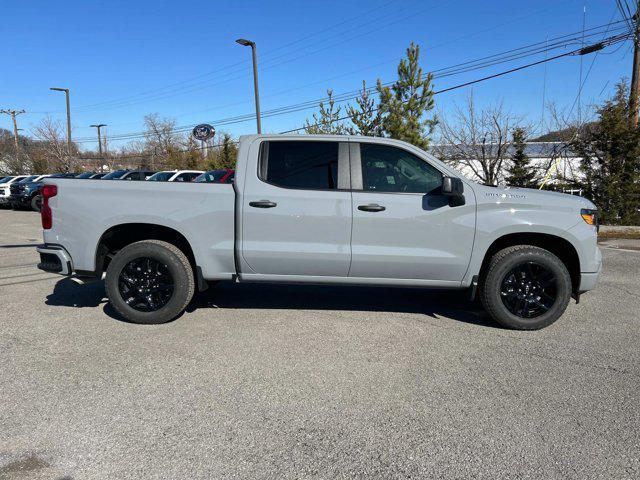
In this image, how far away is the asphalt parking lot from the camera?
246cm

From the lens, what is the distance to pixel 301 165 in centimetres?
456

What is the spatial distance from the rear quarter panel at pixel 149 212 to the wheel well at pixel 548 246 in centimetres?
270

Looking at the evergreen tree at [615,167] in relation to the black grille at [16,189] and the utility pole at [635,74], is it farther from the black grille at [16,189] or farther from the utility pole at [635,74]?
the black grille at [16,189]

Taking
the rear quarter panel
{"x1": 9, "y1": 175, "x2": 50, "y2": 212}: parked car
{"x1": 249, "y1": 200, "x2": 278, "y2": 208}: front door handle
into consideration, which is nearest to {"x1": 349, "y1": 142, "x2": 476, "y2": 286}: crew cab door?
{"x1": 249, "y1": 200, "x2": 278, "y2": 208}: front door handle

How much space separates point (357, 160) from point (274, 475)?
306 cm

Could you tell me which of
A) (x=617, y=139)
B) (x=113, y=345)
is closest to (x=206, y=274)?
(x=113, y=345)

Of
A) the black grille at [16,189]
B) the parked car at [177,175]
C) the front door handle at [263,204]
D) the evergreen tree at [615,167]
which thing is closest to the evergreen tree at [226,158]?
the parked car at [177,175]

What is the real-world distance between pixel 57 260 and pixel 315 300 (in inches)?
115

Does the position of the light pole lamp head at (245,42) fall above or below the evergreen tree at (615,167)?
above

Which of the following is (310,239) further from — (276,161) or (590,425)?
(590,425)

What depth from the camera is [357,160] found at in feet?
14.9

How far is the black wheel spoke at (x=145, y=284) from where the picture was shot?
4.62 metres

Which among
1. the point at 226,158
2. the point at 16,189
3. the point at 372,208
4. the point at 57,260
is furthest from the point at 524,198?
the point at 226,158

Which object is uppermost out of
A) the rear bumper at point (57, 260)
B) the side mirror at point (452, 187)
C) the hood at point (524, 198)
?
the side mirror at point (452, 187)
